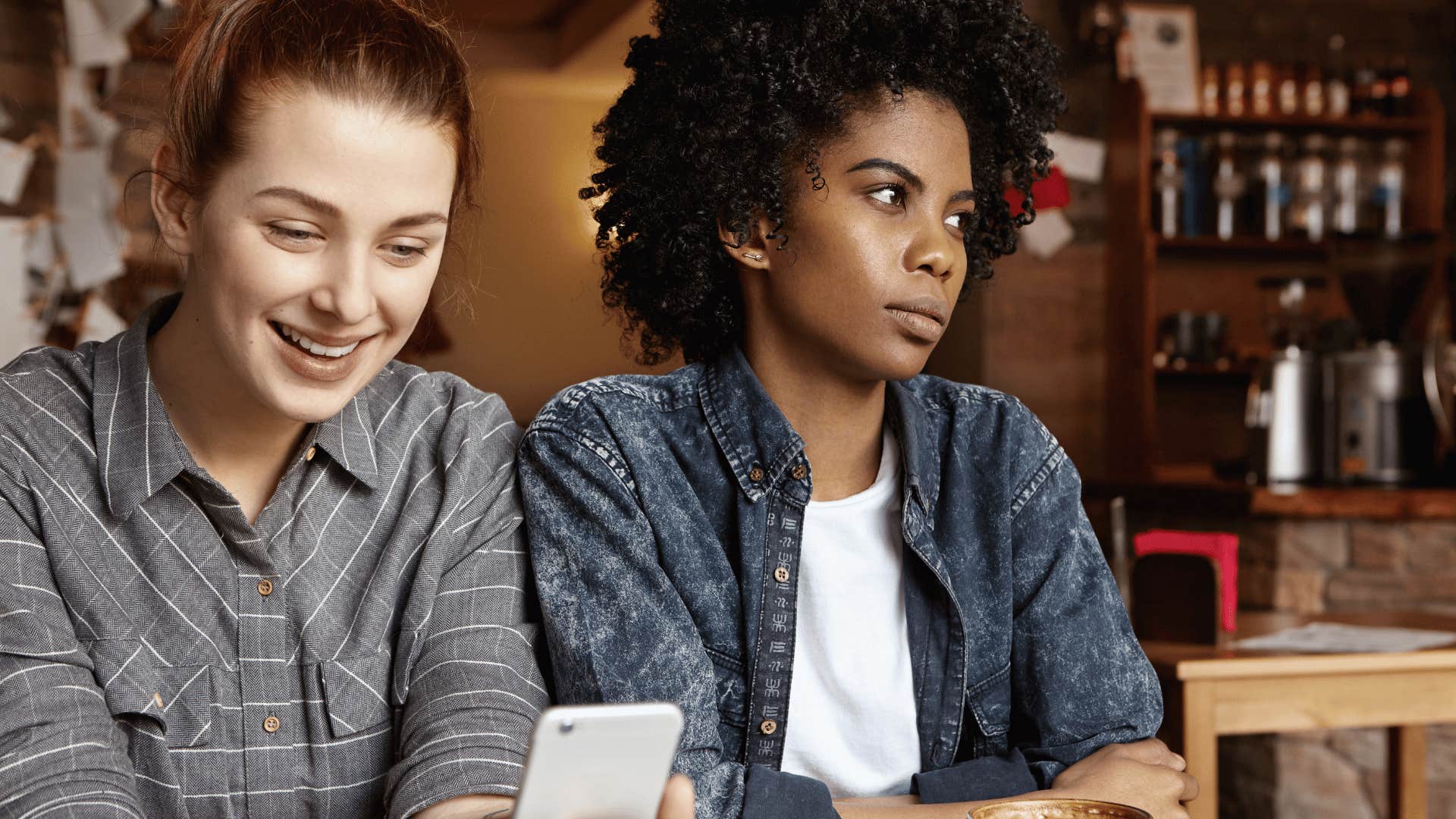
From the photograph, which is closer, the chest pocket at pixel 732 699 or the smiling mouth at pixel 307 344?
the smiling mouth at pixel 307 344

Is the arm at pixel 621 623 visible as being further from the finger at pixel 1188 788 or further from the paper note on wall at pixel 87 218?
the paper note on wall at pixel 87 218

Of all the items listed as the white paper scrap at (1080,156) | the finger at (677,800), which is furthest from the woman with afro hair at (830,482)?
the white paper scrap at (1080,156)

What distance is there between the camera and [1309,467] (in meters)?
3.21

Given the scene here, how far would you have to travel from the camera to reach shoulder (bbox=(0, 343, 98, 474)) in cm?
112

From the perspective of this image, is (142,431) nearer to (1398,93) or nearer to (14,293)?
(14,293)

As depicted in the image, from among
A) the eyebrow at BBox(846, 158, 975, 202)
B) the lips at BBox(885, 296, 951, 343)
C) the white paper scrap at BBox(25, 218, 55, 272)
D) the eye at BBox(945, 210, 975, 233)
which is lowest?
the lips at BBox(885, 296, 951, 343)

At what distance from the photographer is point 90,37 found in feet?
11.1

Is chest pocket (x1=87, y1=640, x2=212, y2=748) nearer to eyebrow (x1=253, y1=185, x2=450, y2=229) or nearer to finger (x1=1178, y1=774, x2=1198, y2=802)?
eyebrow (x1=253, y1=185, x2=450, y2=229)

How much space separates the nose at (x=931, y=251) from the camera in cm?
Result: 130

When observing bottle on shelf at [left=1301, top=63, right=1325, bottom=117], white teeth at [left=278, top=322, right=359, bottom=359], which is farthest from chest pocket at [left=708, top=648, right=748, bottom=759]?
bottle on shelf at [left=1301, top=63, right=1325, bottom=117]

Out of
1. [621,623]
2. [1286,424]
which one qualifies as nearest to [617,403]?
→ [621,623]

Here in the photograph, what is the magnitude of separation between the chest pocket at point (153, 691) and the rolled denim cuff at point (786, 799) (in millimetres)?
472

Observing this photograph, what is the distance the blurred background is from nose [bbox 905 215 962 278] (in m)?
0.47

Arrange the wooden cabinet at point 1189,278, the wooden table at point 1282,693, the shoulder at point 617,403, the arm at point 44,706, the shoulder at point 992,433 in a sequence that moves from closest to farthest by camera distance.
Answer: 1. the arm at point 44,706
2. the shoulder at point 617,403
3. the shoulder at point 992,433
4. the wooden table at point 1282,693
5. the wooden cabinet at point 1189,278
